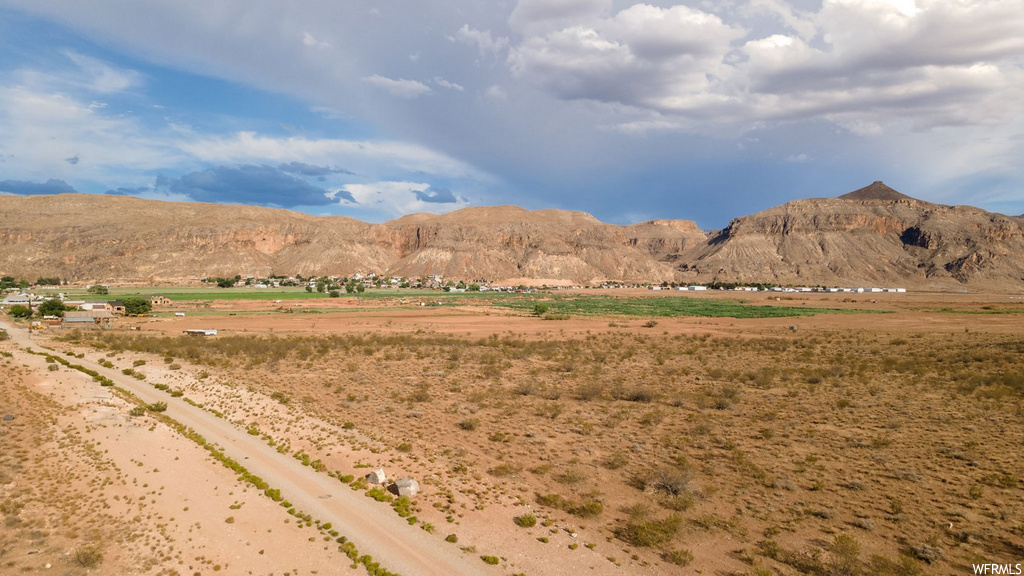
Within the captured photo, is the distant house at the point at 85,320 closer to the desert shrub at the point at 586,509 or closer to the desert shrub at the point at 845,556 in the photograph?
the desert shrub at the point at 586,509

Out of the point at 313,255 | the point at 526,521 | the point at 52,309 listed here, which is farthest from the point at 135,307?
the point at 313,255

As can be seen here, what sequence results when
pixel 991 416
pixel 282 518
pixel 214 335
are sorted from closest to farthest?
pixel 282 518 → pixel 991 416 → pixel 214 335

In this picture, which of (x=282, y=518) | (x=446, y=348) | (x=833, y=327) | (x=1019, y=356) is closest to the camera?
(x=282, y=518)

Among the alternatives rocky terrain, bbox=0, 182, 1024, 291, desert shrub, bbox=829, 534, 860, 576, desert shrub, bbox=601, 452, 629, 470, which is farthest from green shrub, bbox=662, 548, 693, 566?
rocky terrain, bbox=0, 182, 1024, 291

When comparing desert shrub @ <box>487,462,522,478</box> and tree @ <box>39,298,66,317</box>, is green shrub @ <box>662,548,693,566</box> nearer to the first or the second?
desert shrub @ <box>487,462,522,478</box>

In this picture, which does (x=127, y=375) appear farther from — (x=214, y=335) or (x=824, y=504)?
(x=824, y=504)

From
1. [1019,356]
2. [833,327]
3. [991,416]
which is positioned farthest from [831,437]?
[833,327]
